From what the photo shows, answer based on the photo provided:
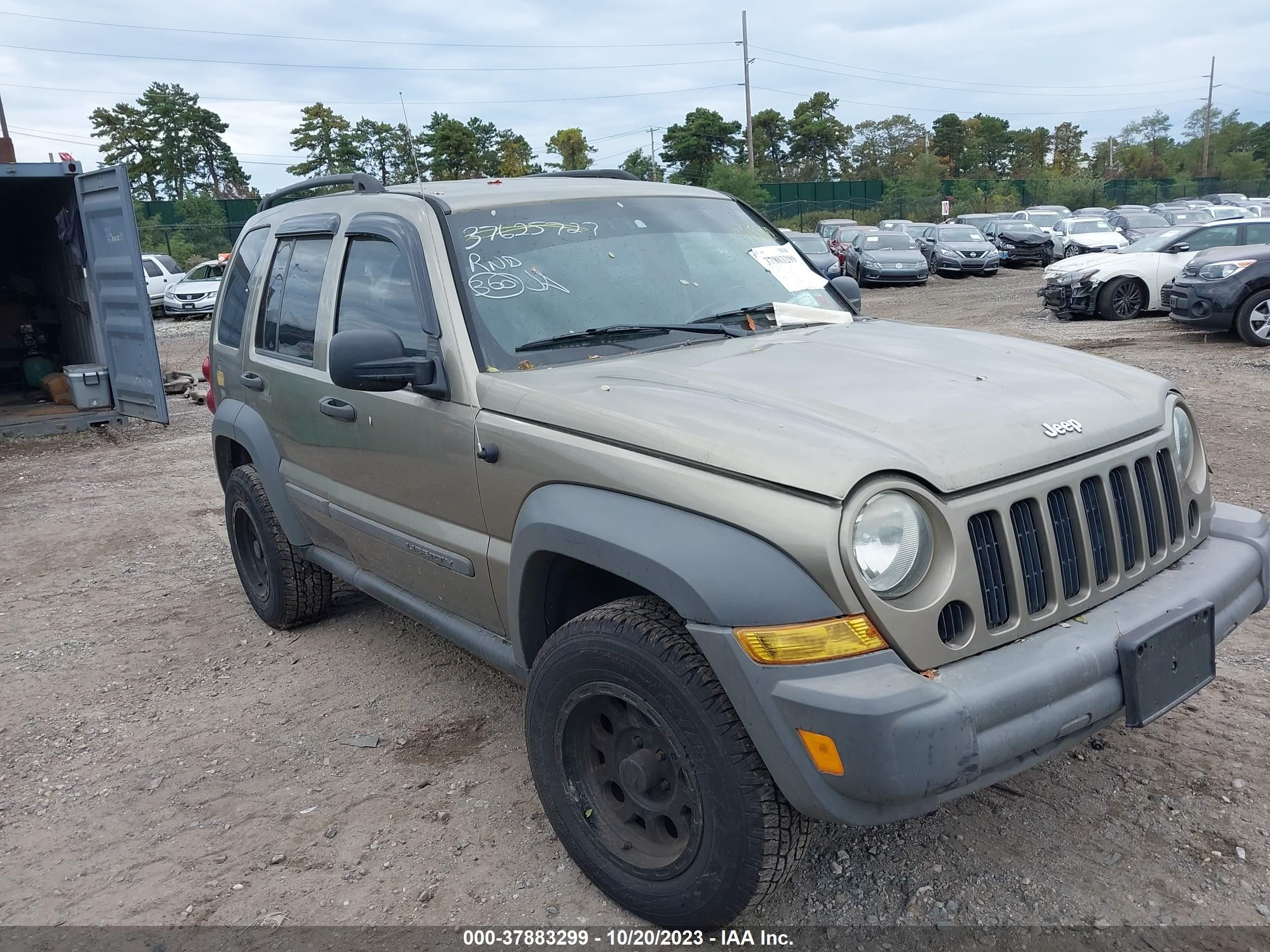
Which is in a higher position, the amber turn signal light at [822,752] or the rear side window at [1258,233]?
the rear side window at [1258,233]

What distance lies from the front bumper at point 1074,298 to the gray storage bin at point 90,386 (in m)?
13.4

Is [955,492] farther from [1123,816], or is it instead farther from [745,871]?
[1123,816]

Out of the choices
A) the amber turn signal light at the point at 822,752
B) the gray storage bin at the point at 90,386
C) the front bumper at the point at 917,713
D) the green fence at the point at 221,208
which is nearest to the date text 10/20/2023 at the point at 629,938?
the front bumper at the point at 917,713

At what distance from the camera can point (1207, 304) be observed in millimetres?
11672

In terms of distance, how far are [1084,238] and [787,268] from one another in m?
25.3

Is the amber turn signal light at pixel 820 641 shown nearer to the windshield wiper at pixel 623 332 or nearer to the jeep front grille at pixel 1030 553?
the jeep front grille at pixel 1030 553

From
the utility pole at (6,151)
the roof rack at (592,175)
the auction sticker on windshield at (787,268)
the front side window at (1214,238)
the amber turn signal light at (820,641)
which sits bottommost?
the amber turn signal light at (820,641)

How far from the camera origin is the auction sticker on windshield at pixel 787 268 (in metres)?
3.81

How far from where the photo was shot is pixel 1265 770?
3105 millimetres

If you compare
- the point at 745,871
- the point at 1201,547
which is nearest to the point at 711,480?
the point at 745,871

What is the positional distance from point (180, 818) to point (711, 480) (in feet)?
7.63

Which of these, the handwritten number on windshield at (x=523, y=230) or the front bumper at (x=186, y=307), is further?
the front bumper at (x=186, y=307)

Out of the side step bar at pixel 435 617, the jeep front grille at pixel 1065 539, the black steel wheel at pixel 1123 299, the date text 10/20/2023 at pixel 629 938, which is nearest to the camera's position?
the jeep front grille at pixel 1065 539

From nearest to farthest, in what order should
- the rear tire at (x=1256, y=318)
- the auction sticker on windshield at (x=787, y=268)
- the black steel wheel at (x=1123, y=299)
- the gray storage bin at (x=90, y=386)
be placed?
1. the auction sticker on windshield at (x=787, y=268)
2. the gray storage bin at (x=90, y=386)
3. the rear tire at (x=1256, y=318)
4. the black steel wheel at (x=1123, y=299)
